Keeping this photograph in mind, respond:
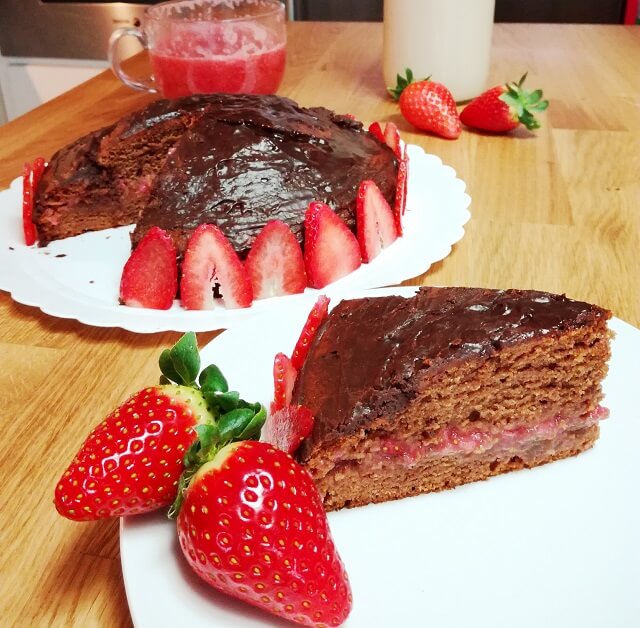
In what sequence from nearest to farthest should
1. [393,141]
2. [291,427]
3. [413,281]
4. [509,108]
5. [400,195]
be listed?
[291,427], [413,281], [400,195], [393,141], [509,108]

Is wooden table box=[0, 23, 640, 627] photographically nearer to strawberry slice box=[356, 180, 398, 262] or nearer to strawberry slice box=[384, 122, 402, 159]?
strawberry slice box=[356, 180, 398, 262]

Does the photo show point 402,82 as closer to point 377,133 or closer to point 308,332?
point 377,133

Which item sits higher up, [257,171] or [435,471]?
[257,171]

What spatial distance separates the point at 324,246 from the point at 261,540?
80 cm

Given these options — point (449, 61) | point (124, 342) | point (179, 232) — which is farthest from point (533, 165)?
point (124, 342)

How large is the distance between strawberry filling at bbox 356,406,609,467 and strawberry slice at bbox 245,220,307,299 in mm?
494

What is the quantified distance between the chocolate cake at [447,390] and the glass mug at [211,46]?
4.58 feet

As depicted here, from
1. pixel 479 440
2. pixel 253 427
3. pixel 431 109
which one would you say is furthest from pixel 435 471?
pixel 431 109

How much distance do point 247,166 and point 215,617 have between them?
102 cm

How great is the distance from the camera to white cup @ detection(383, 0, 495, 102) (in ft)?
7.60

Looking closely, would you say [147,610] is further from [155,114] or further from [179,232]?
[155,114]

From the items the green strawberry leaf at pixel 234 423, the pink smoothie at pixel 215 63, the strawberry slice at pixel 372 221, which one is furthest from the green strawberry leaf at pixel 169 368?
the pink smoothie at pixel 215 63

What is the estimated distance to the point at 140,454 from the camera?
2.52 ft

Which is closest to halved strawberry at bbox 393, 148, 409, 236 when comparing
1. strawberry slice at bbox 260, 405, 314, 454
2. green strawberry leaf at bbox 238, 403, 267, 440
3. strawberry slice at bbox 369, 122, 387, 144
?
strawberry slice at bbox 369, 122, 387, 144
